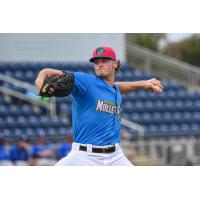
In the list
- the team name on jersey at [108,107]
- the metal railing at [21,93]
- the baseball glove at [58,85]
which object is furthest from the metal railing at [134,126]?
the baseball glove at [58,85]

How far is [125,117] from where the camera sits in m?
15.9

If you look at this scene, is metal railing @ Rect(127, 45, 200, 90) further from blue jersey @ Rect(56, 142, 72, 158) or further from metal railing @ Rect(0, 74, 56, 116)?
blue jersey @ Rect(56, 142, 72, 158)

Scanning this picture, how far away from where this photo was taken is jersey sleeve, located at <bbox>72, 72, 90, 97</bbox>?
17.1ft

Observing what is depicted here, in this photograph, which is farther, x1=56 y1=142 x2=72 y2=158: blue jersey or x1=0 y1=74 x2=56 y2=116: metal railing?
x1=0 y1=74 x2=56 y2=116: metal railing

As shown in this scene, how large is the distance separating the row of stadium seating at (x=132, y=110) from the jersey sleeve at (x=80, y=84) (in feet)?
31.0

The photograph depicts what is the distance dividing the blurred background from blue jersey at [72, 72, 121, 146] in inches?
253

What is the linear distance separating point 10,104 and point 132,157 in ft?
12.9

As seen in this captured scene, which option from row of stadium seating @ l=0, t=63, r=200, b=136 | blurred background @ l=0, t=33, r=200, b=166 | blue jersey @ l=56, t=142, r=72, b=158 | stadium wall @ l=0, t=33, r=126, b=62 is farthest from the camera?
stadium wall @ l=0, t=33, r=126, b=62

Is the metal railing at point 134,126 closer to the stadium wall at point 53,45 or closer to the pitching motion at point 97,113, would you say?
the stadium wall at point 53,45

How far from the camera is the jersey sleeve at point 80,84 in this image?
521 cm

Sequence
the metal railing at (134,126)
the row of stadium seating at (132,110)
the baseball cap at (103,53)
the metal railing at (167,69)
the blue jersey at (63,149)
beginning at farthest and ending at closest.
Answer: the metal railing at (167,69)
the row of stadium seating at (132,110)
the metal railing at (134,126)
the blue jersey at (63,149)
the baseball cap at (103,53)

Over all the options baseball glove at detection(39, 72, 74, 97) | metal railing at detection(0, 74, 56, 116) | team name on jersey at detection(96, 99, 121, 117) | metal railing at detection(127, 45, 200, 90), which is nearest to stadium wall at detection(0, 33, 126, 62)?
metal railing at detection(127, 45, 200, 90)

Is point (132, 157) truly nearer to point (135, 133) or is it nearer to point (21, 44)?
point (135, 133)

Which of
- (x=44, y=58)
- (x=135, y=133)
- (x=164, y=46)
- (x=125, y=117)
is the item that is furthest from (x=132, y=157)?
(x=164, y=46)
